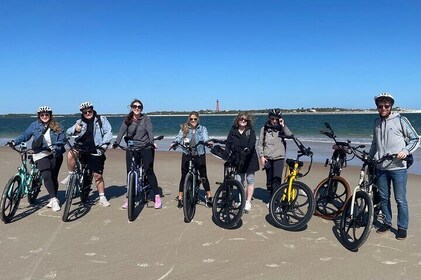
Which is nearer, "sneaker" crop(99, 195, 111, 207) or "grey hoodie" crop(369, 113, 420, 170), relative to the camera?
"grey hoodie" crop(369, 113, 420, 170)

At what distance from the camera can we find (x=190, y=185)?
5.68 meters

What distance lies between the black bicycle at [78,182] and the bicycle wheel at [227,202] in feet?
7.53

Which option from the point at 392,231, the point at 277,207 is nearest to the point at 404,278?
the point at 392,231

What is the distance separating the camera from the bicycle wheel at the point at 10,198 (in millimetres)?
5270

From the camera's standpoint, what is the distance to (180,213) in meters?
6.01

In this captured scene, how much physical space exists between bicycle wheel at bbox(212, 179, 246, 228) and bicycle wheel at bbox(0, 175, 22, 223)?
3228mm

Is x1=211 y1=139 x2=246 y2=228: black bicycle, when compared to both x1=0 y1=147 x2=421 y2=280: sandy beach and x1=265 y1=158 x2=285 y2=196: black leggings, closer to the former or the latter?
x1=0 y1=147 x2=421 y2=280: sandy beach

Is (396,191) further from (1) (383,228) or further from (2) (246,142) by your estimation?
(2) (246,142)

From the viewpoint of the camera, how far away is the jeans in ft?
15.0

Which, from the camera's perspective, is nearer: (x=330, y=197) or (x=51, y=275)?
(x=51, y=275)

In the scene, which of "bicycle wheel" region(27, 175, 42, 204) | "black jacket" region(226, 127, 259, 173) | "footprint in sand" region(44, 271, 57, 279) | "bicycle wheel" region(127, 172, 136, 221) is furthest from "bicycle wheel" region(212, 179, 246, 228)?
"bicycle wheel" region(27, 175, 42, 204)

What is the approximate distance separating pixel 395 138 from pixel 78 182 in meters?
5.03

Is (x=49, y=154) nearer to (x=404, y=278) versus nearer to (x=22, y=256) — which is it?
(x=22, y=256)

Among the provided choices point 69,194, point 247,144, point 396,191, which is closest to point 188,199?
point 247,144
